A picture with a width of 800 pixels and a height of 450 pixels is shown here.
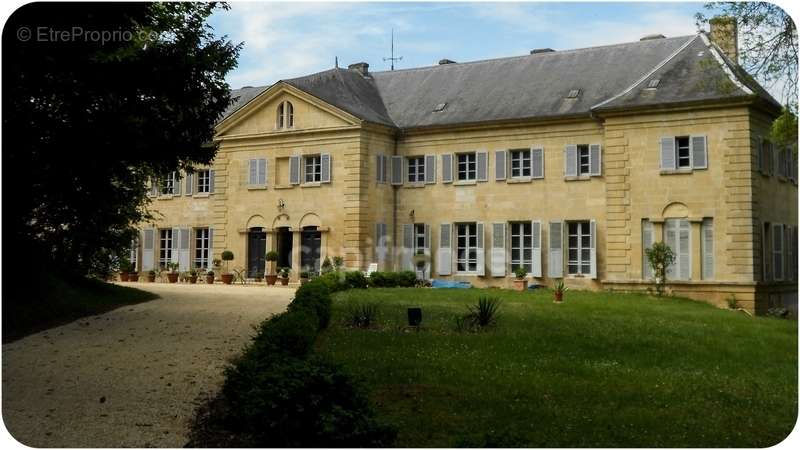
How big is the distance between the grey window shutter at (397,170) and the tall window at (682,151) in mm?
9291

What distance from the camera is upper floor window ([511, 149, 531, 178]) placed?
27.8m

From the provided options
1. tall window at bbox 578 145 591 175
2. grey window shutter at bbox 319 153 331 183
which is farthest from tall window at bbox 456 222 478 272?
grey window shutter at bbox 319 153 331 183

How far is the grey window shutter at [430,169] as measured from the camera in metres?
29.2

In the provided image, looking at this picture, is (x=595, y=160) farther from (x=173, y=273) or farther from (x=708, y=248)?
(x=173, y=273)

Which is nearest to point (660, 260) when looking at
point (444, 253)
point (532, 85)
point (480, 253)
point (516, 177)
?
point (516, 177)

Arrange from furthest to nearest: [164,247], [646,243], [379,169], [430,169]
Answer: [164,247], [379,169], [430,169], [646,243]

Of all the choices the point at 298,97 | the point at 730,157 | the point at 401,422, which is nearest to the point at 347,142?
the point at 298,97

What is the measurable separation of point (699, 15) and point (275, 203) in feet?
60.5

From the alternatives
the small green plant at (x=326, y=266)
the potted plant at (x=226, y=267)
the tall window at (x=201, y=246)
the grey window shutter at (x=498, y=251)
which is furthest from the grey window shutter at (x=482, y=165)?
the tall window at (x=201, y=246)

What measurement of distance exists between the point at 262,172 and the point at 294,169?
1.39 metres

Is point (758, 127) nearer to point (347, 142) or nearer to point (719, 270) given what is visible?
point (719, 270)

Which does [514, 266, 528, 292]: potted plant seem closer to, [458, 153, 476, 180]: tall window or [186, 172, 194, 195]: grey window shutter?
[458, 153, 476, 180]: tall window

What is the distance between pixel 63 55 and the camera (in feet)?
37.4

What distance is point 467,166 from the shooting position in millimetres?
28750
